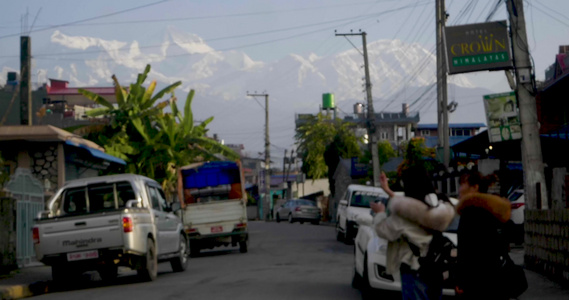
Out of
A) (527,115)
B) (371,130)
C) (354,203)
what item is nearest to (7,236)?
(527,115)

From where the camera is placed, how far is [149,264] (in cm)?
1670

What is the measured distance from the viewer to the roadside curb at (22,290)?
14359mm

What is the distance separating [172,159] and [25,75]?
10.7m

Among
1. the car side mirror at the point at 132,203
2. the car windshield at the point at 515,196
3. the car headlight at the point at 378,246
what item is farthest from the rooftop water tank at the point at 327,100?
the car headlight at the point at 378,246

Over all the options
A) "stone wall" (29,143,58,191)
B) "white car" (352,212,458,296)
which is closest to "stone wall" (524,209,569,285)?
"white car" (352,212,458,296)

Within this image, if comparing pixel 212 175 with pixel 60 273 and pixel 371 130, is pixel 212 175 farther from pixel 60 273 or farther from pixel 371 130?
pixel 371 130

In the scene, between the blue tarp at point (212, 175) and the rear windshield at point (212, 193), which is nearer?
the blue tarp at point (212, 175)

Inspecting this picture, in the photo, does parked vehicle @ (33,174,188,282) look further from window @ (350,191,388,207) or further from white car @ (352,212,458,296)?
window @ (350,191,388,207)

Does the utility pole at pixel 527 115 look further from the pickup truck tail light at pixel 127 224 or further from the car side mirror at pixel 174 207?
the pickup truck tail light at pixel 127 224

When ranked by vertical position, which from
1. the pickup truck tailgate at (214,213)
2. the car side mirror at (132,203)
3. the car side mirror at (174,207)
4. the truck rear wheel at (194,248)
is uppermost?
the car side mirror at (132,203)

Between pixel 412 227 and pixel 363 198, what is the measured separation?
22267mm

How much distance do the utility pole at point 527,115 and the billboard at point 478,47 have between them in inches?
43.1

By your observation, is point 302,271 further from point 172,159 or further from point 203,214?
point 172,159

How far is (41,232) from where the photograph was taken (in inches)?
621
